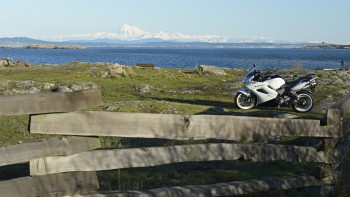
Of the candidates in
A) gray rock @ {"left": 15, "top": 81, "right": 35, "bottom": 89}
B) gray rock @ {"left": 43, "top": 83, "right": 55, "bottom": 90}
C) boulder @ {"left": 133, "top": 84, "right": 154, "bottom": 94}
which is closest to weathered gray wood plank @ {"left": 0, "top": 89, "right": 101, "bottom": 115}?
boulder @ {"left": 133, "top": 84, "right": 154, "bottom": 94}

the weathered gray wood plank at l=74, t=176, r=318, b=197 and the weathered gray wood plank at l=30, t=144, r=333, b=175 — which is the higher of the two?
the weathered gray wood plank at l=30, t=144, r=333, b=175

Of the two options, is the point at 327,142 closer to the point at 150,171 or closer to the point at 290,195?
the point at 290,195

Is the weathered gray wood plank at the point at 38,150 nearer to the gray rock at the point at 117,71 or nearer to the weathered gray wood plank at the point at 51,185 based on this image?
the weathered gray wood plank at the point at 51,185

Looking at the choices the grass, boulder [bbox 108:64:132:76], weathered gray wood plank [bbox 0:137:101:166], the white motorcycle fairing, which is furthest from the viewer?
boulder [bbox 108:64:132:76]

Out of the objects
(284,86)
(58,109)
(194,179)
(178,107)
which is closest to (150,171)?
(194,179)

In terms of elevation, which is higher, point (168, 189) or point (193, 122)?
point (193, 122)

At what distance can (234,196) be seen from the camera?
258 inches

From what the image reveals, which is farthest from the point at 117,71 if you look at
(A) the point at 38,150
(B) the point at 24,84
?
(A) the point at 38,150

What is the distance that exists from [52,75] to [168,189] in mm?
27447

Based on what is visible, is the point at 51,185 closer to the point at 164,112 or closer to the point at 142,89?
the point at 164,112

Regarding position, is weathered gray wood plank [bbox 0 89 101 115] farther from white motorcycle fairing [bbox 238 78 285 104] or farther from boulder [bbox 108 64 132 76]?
boulder [bbox 108 64 132 76]

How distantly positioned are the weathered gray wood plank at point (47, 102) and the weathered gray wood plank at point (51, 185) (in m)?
0.75

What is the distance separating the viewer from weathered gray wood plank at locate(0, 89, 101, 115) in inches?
180

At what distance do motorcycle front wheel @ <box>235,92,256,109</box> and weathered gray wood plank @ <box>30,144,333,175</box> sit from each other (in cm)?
1188
